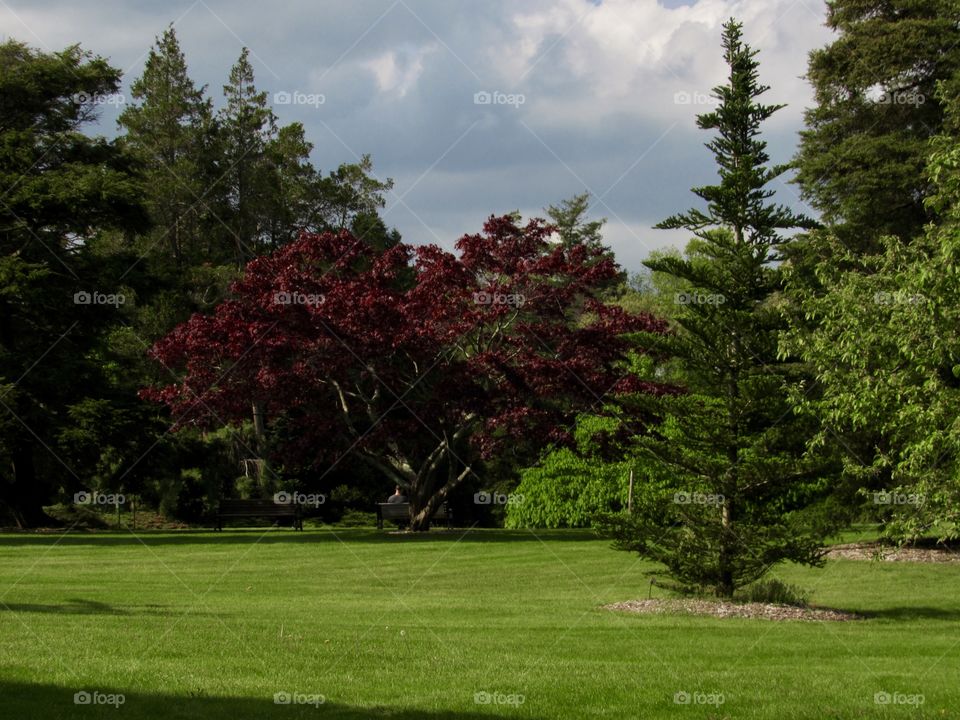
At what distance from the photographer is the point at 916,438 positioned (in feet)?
53.7

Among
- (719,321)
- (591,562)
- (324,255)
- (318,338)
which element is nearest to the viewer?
(719,321)

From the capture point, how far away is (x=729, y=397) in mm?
15844

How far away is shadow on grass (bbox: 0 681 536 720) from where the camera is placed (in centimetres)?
749

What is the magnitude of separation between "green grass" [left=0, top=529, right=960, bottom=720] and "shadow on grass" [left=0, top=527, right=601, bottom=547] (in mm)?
3637

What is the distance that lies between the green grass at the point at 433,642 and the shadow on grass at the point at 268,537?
3637mm

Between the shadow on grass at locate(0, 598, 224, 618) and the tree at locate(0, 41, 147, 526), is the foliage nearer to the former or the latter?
the tree at locate(0, 41, 147, 526)

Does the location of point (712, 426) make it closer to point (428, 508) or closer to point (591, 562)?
point (591, 562)

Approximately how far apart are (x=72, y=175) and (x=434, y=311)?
36.7 ft

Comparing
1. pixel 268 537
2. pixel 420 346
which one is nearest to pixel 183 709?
pixel 420 346

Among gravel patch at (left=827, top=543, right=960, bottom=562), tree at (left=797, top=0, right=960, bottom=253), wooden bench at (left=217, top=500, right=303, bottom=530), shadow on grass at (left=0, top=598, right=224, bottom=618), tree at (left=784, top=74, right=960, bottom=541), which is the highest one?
tree at (left=797, top=0, right=960, bottom=253)

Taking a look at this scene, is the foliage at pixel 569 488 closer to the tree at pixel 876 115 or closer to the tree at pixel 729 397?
the tree at pixel 876 115

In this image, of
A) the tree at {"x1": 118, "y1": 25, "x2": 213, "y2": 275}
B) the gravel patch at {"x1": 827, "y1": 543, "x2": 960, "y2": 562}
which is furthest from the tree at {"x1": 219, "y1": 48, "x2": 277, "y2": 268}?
the gravel patch at {"x1": 827, "y1": 543, "x2": 960, "y2": 562}

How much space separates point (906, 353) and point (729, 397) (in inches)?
98.9

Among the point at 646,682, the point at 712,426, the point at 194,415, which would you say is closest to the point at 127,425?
the point at 194,415
